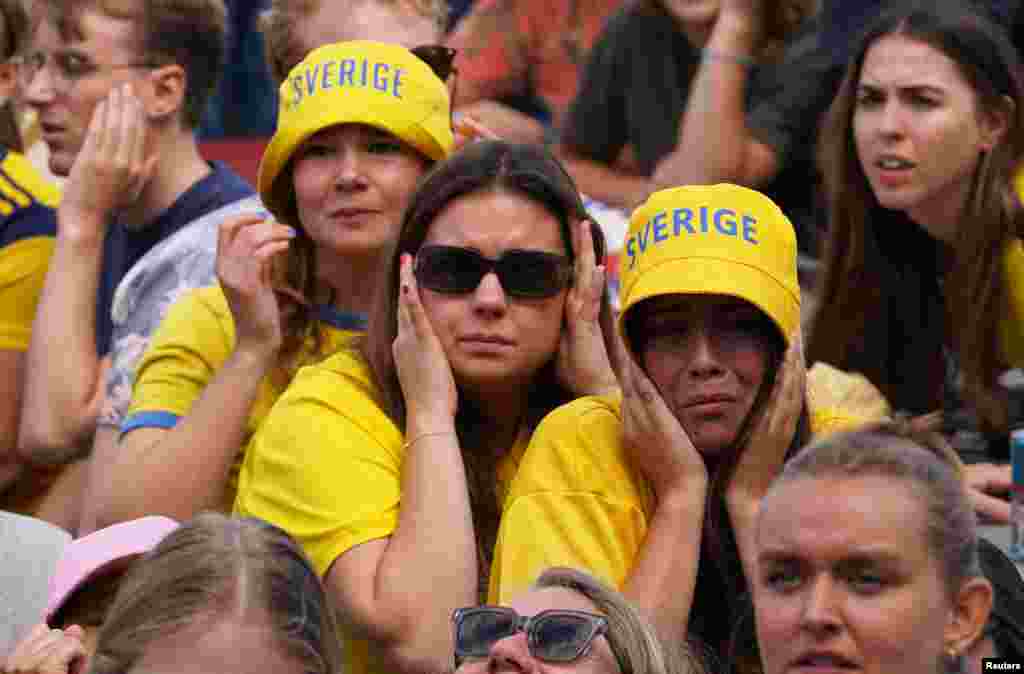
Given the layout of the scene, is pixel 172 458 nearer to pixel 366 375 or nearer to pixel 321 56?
pixel 366 375

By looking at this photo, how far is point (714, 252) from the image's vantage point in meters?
4.16

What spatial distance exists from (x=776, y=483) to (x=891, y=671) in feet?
1.26

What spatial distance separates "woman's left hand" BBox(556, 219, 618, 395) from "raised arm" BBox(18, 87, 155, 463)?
1600 mm

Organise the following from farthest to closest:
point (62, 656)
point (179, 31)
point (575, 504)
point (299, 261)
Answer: point (179, 31) → point (299, 261) → point (575, 504) → point (62, 656)

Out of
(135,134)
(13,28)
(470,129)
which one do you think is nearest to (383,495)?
(470,129)

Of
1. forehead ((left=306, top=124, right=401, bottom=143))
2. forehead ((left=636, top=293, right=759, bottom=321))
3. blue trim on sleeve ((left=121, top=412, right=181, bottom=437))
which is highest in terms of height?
forehead ((left=306, top=124, right=401, bottom=143))

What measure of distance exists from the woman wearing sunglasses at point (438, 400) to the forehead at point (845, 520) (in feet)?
3.18

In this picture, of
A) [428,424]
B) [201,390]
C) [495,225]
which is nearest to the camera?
[428,424]

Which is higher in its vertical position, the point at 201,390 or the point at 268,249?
the point at 268,249

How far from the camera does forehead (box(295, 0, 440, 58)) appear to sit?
545cm

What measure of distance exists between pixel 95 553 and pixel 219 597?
0.81 metres

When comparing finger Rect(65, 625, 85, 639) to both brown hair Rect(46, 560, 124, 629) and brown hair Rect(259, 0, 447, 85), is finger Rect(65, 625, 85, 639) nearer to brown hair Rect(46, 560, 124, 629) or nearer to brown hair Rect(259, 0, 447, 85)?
brown hair Rect(46, 560, 124, 629)

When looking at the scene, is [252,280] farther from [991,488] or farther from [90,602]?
[991,488]

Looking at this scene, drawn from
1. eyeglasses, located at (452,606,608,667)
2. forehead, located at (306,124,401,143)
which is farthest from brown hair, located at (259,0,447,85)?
eyeglasses, located at (452,606,608,667)
